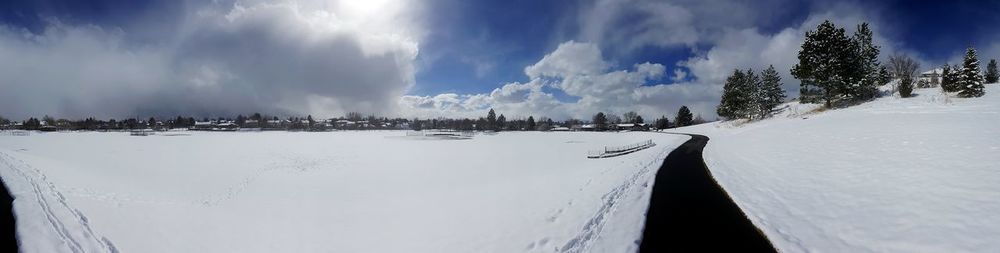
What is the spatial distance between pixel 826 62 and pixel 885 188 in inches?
1875

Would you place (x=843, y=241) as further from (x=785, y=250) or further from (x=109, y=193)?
(x=109, y=193)

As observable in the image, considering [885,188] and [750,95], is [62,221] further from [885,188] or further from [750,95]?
[750,95]

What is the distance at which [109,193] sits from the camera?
23062mm

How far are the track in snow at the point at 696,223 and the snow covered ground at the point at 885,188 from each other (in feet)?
1.99

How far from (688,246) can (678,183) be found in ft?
33.3

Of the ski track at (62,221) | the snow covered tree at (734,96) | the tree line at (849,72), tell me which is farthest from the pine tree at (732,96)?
the ski track at (62,221)

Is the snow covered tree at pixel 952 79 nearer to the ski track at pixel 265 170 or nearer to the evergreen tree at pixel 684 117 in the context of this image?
the ski track at pixel 265 170

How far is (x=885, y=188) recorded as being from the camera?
560 inches

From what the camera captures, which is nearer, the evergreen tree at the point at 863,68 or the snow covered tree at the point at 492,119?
the evergreen tree at the point at 863,68

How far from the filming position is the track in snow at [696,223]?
10062mm

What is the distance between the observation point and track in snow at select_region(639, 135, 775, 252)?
1006cm

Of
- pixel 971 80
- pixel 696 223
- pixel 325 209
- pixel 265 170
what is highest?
pixel 971 80

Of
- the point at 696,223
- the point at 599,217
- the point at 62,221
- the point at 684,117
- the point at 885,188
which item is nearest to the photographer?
the point at 696,223

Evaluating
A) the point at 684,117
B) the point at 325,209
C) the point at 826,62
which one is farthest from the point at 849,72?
the point at 684,117
